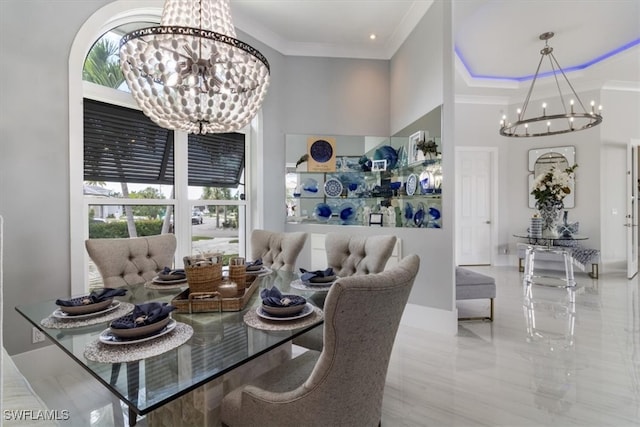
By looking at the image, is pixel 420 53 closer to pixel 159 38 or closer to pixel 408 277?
pixel 159 38

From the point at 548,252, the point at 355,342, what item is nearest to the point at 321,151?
the point at 355,342

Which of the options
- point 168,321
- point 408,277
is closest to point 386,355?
point 408,277

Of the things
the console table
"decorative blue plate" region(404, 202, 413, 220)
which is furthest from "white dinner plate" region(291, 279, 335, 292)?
the console table

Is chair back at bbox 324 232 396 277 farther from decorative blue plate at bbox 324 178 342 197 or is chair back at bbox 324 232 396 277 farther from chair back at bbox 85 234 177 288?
decorative blue plate at bbox 324 178 342 197

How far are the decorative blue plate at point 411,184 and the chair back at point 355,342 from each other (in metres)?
2.56

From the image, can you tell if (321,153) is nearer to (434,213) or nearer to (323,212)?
(323,212)

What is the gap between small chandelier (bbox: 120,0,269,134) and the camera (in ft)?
5.06

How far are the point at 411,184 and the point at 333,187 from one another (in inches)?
42.5

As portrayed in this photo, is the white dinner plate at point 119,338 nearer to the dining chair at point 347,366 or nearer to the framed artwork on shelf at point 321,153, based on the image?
the dining chair at point 347,366

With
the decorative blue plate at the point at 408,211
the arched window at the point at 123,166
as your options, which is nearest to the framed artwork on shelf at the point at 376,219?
the decorative blue plate at the point at 408,211

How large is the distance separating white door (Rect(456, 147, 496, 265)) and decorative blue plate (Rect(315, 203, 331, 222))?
10.6 feet

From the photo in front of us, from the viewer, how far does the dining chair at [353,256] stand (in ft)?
6.17

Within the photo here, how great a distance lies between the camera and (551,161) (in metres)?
5.63

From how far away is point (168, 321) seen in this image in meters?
1.25
